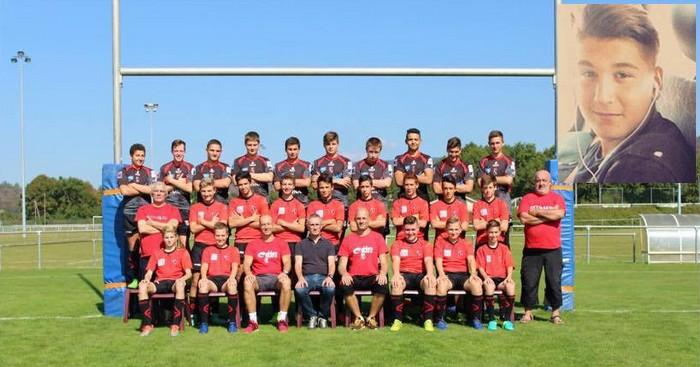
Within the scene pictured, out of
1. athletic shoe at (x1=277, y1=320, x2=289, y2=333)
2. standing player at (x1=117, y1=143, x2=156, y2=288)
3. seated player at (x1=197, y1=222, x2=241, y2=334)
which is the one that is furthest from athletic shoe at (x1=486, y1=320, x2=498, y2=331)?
standing player at (x1=117, y1=143, x2=156, y2=288)

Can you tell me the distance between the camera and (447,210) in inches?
319

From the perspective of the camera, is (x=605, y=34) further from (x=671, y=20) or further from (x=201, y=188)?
(x=201, y=188)

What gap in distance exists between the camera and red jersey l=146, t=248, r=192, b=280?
25.6 ft

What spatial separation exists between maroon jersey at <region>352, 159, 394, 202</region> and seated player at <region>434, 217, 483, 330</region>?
1064 millimetres

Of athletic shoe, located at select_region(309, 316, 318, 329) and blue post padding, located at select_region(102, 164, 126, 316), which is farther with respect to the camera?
blue post padding, located at select_region(102, 164, 126, 316)

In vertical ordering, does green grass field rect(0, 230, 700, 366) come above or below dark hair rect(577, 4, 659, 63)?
below

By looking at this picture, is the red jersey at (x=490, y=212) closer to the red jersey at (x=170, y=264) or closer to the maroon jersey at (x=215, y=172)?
the maroon jersey at (x=215, y=172)

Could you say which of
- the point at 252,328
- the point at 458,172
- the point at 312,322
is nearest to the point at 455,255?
the point at 458,172

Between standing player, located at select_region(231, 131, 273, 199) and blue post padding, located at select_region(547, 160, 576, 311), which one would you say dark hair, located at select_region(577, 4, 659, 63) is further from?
standing player, located at select_region(231, 131, 273, 199)

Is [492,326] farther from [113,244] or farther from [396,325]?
[113,244]

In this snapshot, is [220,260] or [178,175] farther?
[178,175]

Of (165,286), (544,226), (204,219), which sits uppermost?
(204,219)

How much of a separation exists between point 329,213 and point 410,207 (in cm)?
98

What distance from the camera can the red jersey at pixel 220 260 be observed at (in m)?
7.80
